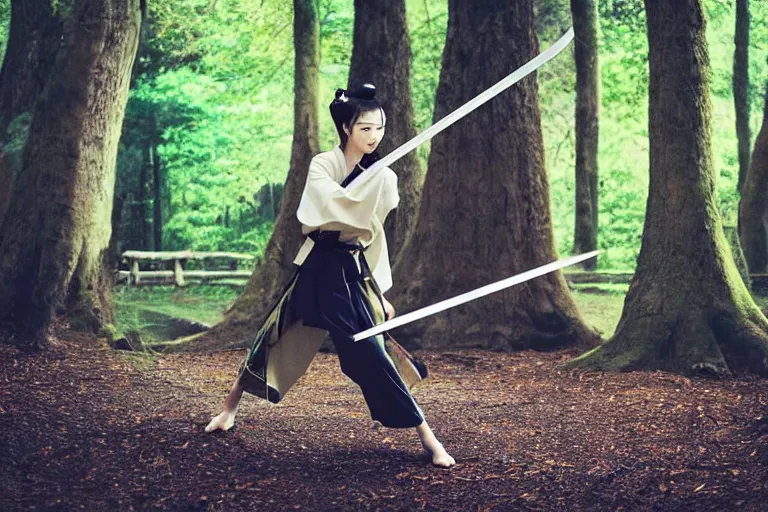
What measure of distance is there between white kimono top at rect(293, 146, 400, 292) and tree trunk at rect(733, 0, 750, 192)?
503 inches

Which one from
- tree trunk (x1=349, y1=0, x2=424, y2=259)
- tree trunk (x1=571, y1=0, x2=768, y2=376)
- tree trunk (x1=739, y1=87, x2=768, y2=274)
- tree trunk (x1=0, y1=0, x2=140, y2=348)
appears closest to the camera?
tree trunk (x1=571, y1=0, x2=768, y2=376)

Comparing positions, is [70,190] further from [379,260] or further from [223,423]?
[379,260]

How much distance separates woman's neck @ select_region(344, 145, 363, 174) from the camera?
5.48 meters

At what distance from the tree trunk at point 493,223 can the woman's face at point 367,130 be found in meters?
4.98

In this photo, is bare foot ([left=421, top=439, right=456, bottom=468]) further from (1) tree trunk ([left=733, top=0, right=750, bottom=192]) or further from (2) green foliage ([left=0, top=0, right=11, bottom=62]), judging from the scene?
(1) tree trunk ([left=733, top=0, right=750, bottom=192])

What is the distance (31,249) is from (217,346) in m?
3.04

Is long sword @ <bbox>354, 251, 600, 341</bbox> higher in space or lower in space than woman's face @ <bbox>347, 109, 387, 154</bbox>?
lower

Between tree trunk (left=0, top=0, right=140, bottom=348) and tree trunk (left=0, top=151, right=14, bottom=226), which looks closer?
tree trunk (left=0, top=0, right=140, bottom=348)

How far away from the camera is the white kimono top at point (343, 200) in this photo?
207 inches

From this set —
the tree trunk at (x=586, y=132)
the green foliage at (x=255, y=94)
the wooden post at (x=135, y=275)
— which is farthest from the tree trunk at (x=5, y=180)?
the tree trunk at (x=586, y=132)

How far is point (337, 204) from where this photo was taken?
5.29 m

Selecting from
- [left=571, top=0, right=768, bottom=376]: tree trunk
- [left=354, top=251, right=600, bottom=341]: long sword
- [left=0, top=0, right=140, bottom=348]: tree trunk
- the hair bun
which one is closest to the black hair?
the hair bun

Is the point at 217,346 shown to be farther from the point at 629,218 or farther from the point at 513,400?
the point at 629,218

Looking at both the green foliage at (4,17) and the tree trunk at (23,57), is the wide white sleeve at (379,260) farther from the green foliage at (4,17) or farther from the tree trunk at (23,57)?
the green foliage at (4,17)
